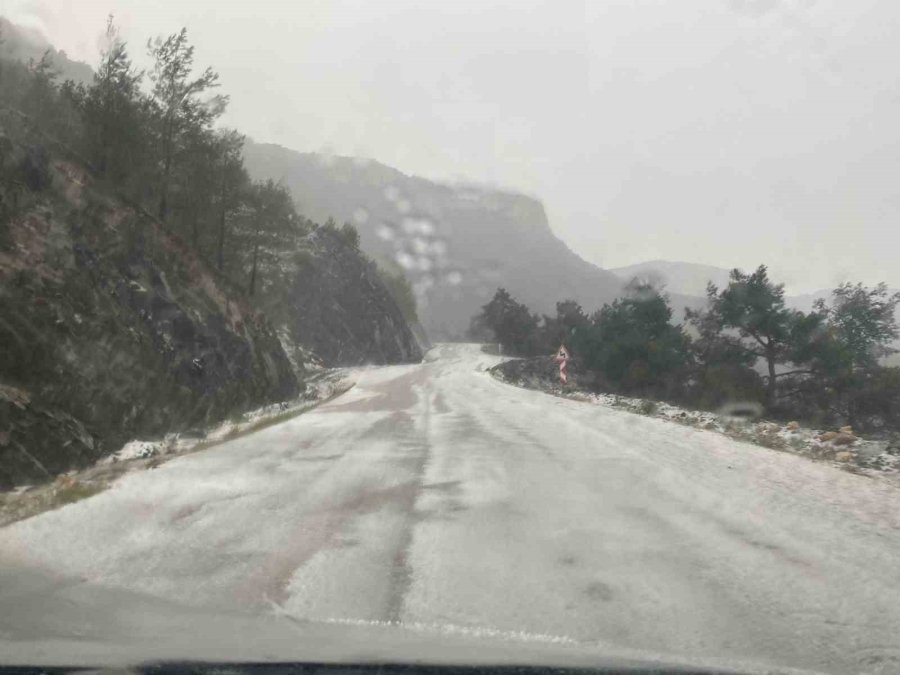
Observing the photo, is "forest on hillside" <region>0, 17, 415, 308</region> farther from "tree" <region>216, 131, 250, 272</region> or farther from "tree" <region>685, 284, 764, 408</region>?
"tree" <region>685, 284, 764, 408</region>

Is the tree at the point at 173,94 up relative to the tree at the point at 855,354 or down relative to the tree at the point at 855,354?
up

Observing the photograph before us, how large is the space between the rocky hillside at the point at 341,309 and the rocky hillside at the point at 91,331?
38937 millimetres

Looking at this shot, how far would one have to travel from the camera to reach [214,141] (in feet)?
107

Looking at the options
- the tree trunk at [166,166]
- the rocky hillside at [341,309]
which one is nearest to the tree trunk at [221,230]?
the tree trunk at [166,166]

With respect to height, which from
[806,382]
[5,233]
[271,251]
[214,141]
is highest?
[214,141]

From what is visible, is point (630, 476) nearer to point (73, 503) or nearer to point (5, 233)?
point (73, 503)

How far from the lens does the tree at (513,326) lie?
99.0 m

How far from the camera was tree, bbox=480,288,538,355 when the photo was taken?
99.0 meters

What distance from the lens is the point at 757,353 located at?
168 feet

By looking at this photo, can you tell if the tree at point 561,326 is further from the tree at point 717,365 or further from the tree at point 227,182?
the tree at point 227,182

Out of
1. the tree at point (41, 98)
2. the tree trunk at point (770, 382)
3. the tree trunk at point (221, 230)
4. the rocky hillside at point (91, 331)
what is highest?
the tree at point (41, 98)

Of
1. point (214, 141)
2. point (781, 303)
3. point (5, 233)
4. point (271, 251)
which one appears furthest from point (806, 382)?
point (5, 233)

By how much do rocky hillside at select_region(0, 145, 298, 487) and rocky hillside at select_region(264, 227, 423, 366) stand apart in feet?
128

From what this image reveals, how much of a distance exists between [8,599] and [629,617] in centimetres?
331
